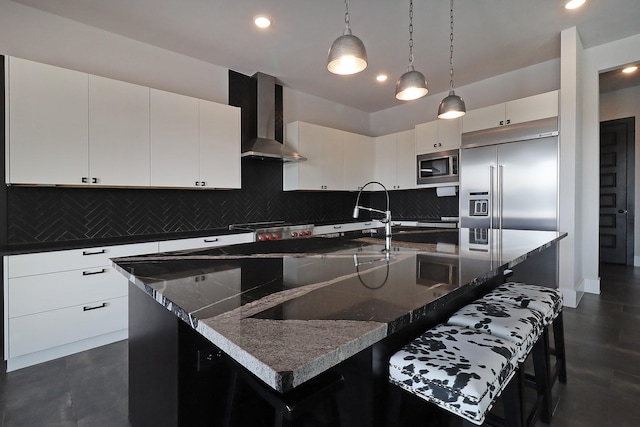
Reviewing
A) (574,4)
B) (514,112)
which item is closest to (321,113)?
(514,112)

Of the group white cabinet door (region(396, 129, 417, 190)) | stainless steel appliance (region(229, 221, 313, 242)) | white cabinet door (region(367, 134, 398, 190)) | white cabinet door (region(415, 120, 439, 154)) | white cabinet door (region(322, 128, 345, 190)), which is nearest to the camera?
stainless steel appliance (region(229, 221, 313, 242))

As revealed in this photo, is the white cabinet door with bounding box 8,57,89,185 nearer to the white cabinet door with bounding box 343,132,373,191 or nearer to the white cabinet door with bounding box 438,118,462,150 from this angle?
the white cabinet door with bounding box 343,132,373,191

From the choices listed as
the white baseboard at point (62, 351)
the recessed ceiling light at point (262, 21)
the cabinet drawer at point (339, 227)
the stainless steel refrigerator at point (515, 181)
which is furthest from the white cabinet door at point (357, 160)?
the white baseboard at point (62, 351)

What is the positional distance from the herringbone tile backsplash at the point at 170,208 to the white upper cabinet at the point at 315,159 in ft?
0.97

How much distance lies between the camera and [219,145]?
350cm

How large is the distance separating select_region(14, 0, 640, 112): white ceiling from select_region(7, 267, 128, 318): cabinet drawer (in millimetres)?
2234

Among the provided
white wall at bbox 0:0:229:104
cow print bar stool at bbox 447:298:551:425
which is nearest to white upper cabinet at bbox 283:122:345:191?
white wall at bbox 0:0:229:104

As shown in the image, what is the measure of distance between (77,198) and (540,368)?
144 inches

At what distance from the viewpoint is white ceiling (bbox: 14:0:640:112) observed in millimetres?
2688

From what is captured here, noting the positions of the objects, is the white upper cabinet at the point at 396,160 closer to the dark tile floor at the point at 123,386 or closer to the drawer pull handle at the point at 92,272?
the dark tile floor at the point at 123,386

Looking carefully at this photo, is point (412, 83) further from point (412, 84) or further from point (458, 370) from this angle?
point (458, 370)

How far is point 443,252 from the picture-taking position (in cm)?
159

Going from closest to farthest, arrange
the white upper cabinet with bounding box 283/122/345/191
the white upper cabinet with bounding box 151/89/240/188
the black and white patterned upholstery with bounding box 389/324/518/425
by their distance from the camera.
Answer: the black and white patterned upholstery with bounding box 389/324/518/425, the white upper cabinet with bounding box 151/89/240/188, the white upper cabinet with bounding box 283/122/345/191

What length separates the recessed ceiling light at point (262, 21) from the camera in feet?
9.31
